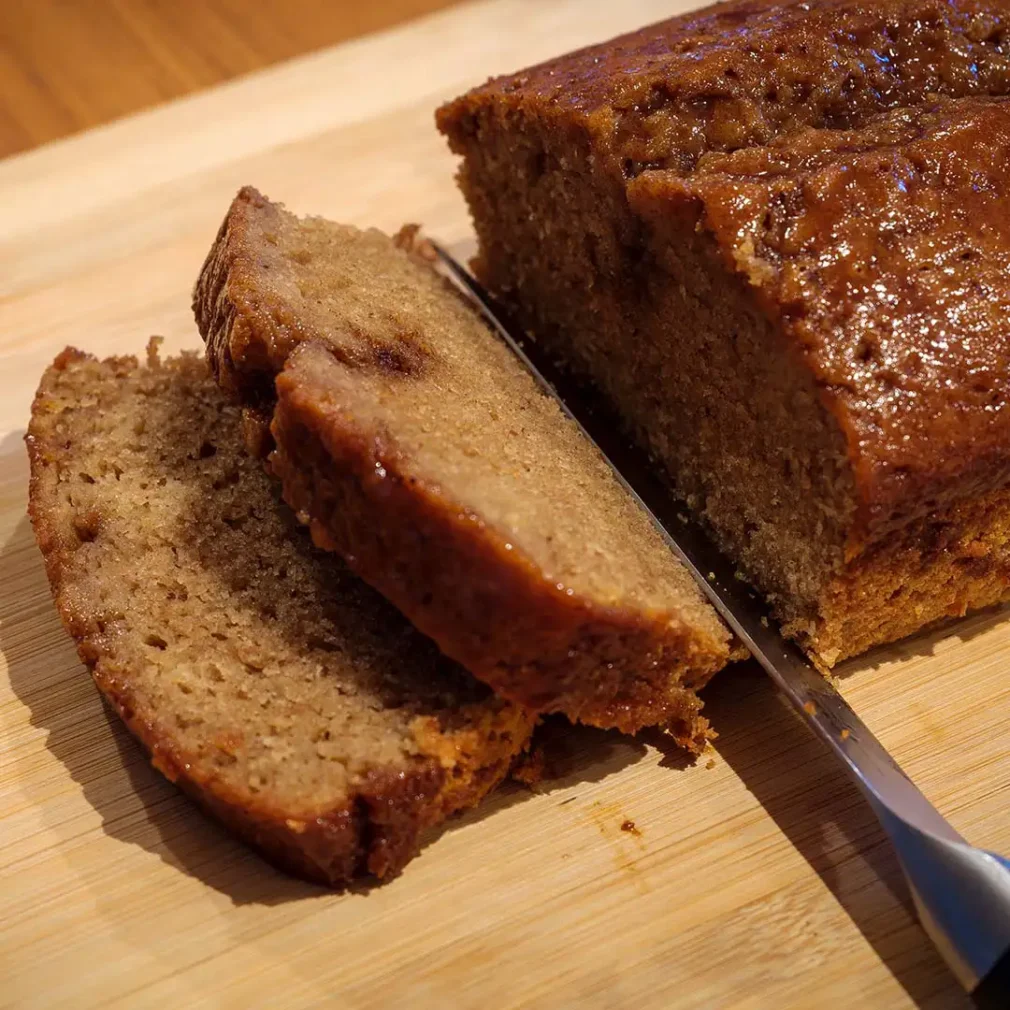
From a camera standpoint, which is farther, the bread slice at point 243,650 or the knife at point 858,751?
the bread slice at point 243,650

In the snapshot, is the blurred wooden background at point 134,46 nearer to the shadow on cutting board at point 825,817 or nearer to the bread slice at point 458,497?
the bread slice at point 458,497

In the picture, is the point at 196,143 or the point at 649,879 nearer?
the point at 649,879

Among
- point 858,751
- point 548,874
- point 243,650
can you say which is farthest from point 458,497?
point 858,751

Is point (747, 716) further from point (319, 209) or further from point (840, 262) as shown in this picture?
point (319, 209)

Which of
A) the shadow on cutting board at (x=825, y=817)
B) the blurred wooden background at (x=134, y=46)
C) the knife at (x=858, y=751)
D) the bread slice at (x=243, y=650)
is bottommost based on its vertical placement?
the shadow on cutting board at (x=825, y=817)

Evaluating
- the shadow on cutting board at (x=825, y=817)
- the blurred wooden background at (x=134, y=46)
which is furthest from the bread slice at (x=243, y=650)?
the blurred wooden background at (x=134, y=46)

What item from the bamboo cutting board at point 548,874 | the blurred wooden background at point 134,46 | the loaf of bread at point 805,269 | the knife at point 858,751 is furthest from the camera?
the blurred wooden background at point 134,46

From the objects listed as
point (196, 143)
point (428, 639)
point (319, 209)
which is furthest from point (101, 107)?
point (428, 639)

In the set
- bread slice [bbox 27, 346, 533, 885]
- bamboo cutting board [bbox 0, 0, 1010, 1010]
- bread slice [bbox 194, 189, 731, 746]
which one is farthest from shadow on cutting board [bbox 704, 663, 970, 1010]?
bread slice [bbox 27, 346, 533, 885]
